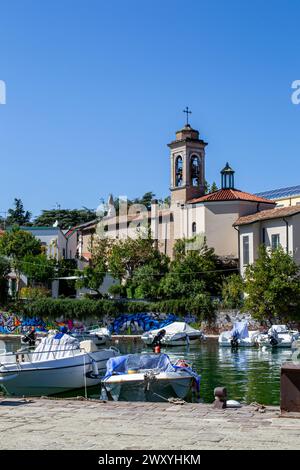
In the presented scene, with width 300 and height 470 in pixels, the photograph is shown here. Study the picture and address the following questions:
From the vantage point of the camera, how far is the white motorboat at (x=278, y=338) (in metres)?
46.5

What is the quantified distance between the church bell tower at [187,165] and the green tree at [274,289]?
16728 mm

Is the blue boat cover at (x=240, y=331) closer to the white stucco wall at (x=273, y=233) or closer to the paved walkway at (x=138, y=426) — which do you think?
the white stucco wall at (x=273, y=233)

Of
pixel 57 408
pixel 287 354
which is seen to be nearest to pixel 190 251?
pixel 287 354

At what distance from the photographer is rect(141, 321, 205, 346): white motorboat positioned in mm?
50594

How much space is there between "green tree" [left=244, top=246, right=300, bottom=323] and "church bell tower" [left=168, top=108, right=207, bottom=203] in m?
16.7

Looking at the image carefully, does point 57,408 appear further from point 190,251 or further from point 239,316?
point 190,251

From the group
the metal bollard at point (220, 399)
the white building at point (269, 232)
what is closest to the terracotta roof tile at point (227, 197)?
the white building at point (269, 232)

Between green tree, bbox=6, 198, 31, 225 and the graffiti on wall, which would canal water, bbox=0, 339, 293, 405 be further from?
green tree, bbox=6, 198, 31, 225

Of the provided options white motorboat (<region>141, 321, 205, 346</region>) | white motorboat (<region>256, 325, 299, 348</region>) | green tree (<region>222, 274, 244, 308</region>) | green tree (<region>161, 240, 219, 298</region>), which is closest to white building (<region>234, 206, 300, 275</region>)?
green tree (<region>222, 274, 244, 308</region>)

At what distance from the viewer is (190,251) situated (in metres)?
60.8

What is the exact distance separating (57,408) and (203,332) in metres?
41.9

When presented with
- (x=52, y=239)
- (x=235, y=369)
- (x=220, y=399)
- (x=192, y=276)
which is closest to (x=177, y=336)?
(x=192, y=276)

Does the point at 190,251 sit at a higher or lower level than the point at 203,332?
higher

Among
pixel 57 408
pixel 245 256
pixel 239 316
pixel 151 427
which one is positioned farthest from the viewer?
pixel 245 256
